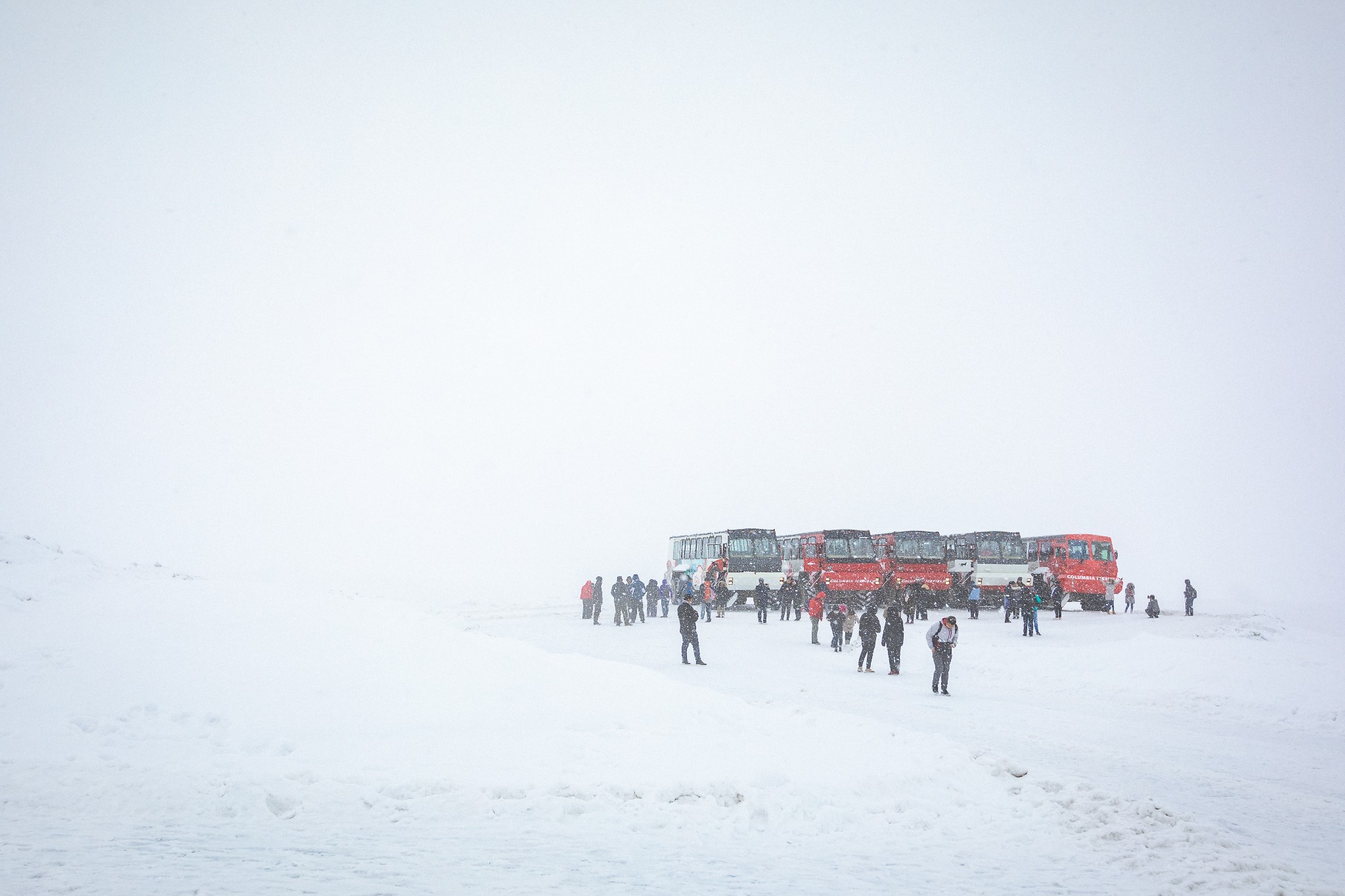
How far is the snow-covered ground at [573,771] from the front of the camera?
6289 mm

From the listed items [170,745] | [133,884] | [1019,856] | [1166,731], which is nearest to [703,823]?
[1019,856]

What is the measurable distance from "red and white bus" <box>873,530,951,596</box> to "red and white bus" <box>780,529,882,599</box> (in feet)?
2.37

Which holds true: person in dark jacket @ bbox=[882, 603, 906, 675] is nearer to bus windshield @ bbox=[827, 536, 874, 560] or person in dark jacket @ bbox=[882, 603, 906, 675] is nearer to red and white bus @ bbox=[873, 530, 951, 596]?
red and white bus @ bbox=[873, 530, 951, 596]

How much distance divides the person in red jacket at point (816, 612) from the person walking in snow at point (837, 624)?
28.0 inches

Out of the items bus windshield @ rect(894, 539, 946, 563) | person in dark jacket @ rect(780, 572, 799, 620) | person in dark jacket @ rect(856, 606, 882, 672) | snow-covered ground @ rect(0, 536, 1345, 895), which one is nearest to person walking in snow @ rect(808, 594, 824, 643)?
person in dark jacket @ rect(856, 606, 882, 672)

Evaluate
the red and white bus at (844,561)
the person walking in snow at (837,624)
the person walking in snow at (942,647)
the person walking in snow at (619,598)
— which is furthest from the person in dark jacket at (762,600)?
the person walking in snow at (942,647)

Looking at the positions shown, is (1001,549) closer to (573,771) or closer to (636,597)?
(636,597)

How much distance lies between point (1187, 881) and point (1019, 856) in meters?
1.23

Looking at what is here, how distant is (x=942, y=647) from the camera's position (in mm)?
15000

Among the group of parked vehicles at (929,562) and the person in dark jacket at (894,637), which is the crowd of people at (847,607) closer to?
the person in dark jacket at (894,637)

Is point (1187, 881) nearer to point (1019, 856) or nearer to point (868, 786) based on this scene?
point (1019, 856)

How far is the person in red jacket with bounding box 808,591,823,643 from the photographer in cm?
2339

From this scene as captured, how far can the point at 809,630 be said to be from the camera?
28.6 meters

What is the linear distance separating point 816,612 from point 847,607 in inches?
51.9
